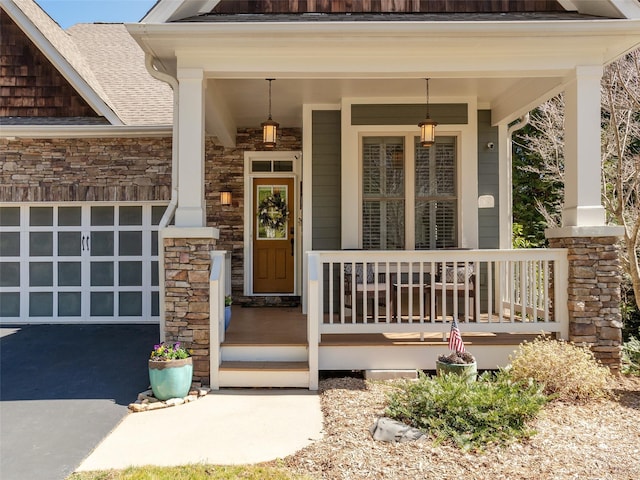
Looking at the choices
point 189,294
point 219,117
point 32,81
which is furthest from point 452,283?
point 32,81

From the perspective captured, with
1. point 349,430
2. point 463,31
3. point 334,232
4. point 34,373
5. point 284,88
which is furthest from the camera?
point 334,232

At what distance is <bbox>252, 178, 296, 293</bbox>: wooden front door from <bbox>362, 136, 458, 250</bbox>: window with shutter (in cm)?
202

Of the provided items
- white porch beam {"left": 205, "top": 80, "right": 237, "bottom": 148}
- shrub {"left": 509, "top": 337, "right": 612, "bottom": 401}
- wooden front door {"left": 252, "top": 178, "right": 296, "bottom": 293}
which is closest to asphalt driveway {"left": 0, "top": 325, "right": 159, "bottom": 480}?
wooden front door {"left": 252, "top": 178, "right": 296, "bottom": 293}

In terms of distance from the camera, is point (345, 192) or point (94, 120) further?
point (94, 120)

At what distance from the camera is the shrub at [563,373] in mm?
3941

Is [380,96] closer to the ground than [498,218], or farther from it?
farther from it

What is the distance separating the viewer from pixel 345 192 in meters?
6.15

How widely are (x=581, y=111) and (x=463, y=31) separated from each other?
1501 millimetres

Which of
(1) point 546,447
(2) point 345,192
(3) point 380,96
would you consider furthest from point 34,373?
(3) point 380,96

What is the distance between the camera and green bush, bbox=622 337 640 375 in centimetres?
500

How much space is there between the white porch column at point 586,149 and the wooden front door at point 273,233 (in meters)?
4.52

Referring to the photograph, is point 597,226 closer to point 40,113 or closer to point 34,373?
point 34,373

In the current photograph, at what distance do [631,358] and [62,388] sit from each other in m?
6.60

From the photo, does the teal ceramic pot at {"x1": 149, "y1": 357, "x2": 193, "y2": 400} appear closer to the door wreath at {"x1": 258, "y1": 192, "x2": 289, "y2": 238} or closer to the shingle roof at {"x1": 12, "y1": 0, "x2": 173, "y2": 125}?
the door wreath at {"x1": 258, "y1": 192, "x2": 289, "y2": 238}
